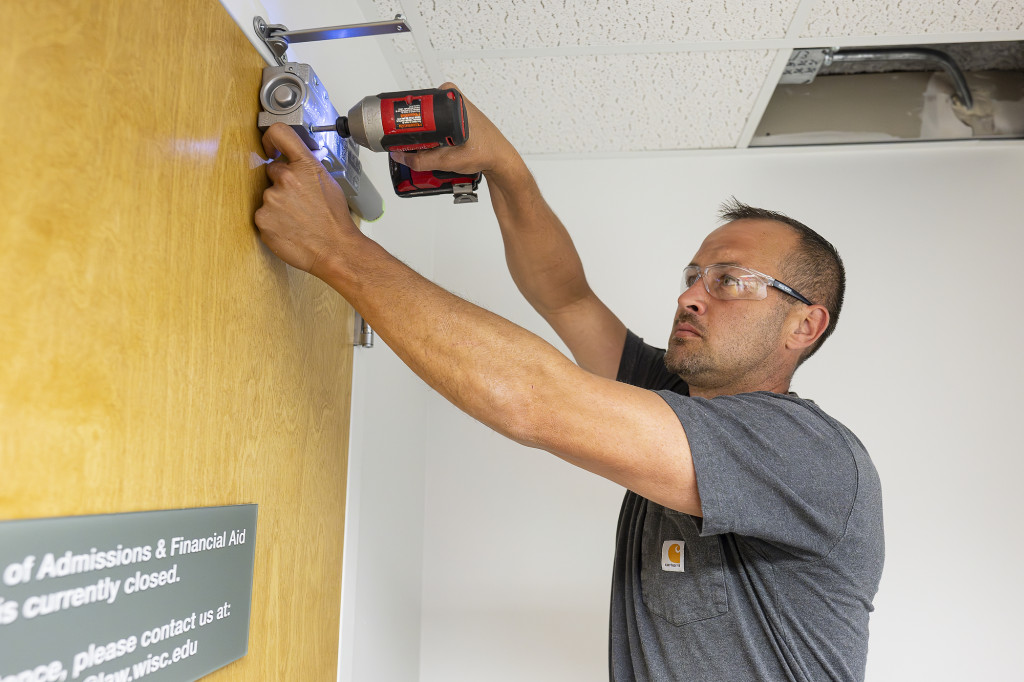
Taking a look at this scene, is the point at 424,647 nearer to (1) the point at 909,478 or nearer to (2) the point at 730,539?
(2) the point at 730,539

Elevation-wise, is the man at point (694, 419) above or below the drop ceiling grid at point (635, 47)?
below

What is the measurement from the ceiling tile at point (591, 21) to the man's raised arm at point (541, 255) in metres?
0.46

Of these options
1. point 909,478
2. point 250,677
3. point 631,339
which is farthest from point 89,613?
point 909,478

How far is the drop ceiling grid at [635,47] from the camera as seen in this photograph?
1.56 m

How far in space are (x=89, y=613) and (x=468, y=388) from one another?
45cm

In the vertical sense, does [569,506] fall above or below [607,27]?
below

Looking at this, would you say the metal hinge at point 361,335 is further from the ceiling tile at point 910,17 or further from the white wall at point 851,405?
the ceiling tile at point 910,17

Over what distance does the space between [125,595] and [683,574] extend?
0.85 m

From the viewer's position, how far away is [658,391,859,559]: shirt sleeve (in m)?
0.90

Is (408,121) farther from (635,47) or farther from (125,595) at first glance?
(635,47)

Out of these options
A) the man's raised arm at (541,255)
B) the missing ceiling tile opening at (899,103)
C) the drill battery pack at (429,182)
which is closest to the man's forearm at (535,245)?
the man's raised arm at (541,255)

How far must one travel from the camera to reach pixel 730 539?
1.11 meters

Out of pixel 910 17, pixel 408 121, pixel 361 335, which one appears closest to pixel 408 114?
pixel 408 121

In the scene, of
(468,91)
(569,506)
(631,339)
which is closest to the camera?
(631,339)
